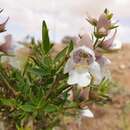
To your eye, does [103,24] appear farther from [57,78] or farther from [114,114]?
[114,114]

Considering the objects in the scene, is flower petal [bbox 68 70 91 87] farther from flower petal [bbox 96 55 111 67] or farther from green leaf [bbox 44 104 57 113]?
green leaf [bbox 44 104 57 113]

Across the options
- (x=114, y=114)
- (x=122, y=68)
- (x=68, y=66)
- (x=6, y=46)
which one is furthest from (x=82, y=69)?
(x=122, y=68)

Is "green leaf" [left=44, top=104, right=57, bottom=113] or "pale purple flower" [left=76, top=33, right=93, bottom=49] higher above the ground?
"pale purple flower" [left=76, top=33, right=93, bottom=49]

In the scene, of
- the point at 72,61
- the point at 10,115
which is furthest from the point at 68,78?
the point at 10,115

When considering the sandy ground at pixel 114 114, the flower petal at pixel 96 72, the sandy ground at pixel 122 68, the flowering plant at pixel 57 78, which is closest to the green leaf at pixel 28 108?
the flowering plant at pixel 57 78

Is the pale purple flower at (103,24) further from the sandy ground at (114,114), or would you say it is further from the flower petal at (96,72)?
the sandy ground at (114,114)

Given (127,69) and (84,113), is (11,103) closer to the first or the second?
(84,113)

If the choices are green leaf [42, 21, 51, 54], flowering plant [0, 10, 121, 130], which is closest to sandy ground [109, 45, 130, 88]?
flowering plant [0, 10, 121, 130]
